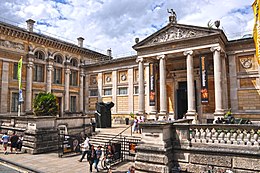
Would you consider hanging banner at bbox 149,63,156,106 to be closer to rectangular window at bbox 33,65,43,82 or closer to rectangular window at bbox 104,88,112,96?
rectangular window at bbox 104,88,112,96

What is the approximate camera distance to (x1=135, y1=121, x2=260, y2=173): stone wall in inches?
276

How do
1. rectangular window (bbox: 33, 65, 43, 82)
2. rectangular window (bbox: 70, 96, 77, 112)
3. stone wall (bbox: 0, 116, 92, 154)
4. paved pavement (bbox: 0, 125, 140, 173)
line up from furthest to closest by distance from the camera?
rectangular window (bbox: 70, 96, 77, 112)
rectangular window (bbox: 33, 65, 43, 82)
stone wall (bbox: 0, 116, 92, 154)
paved pavement (bbox: 0, 125, 140, 173)

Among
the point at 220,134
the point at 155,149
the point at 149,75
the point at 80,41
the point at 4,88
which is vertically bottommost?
the point at 155,149

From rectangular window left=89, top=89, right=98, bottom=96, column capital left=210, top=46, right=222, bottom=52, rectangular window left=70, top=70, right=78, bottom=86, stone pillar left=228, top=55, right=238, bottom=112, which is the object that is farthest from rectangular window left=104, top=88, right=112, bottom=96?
stone pillar left=228, top=55, right=238, bottom=112

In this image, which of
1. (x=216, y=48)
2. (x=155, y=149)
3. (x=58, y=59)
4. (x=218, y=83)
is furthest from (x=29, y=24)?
(x=155, y=149)

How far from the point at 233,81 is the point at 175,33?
289 inches

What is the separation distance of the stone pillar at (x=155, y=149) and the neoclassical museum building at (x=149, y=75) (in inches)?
469

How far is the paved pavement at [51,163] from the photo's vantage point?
971cm

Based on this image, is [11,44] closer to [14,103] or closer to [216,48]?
[14,103]

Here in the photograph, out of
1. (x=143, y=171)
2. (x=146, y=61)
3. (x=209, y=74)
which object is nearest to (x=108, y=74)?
(x=146, y=61)

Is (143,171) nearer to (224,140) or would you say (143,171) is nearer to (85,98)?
(224,140)

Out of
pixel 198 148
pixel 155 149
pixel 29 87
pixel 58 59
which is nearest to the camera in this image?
pixel 198 148

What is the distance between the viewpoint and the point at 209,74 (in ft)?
69.8

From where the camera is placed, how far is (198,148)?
7773mm
